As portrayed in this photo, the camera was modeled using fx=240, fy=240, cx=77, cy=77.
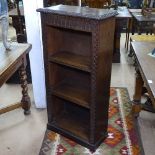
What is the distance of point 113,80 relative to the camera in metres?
3.59

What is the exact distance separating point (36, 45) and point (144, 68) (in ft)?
4.05

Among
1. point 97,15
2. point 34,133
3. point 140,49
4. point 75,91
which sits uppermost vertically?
point 97,15

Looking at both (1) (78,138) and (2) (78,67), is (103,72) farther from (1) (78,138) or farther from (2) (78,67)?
(1) (78,138)

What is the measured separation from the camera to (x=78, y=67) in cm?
200

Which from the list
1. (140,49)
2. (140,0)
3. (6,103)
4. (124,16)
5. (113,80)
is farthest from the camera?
(140,0)

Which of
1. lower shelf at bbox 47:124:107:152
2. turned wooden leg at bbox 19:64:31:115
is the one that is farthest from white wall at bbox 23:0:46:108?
lower shelf at bbox 47:124:107:152

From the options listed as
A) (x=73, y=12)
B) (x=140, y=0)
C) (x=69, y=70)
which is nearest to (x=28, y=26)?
(x=69, y=70)

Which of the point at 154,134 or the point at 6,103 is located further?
the point at 6,103

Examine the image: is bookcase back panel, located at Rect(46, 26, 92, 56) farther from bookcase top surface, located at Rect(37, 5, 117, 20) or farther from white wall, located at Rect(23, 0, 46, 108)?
white wall, located at Rect(23, 0, 46, 108)

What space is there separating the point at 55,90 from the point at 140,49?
2.93 ft

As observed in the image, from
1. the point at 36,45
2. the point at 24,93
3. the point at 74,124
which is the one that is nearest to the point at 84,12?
the point at 36,45

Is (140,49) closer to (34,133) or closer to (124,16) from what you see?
(34,133)

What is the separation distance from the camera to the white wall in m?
2.45

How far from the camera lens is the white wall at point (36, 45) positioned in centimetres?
245
